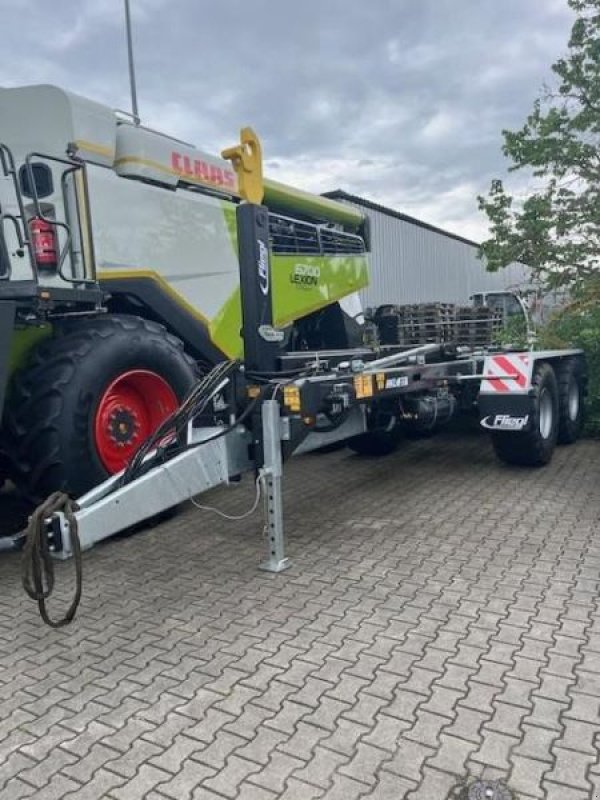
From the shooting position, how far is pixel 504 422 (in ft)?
20.5

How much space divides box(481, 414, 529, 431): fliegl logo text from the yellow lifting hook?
313 cm

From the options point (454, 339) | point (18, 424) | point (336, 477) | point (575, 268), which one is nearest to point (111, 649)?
point (18, 424)

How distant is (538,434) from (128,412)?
3.87 meters

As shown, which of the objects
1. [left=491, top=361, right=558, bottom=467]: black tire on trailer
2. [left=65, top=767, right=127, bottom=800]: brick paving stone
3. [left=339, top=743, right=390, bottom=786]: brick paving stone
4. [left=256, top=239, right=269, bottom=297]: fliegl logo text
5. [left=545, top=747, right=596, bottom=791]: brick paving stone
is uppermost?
[left=256, top=239, right=269, bottom=297]: fliegl logo text

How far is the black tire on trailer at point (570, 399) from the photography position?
24.7 ft

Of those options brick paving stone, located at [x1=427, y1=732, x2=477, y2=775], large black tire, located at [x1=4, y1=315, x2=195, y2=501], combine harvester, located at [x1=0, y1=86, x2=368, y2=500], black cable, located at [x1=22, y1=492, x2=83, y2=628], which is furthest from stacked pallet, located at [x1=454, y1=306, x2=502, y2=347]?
brick paving stone, located at [x1=427, y1=732, x2=477, y2=775]

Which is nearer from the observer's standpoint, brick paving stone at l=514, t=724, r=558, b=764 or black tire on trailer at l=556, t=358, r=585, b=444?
brick paving stone at l=514, t=724, r=558, b=764

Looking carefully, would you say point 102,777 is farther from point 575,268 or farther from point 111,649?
point 575,268

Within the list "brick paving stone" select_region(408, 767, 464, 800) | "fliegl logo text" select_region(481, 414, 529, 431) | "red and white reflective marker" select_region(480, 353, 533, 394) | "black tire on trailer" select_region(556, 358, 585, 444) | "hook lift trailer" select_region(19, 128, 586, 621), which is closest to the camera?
"brick paving stone" select_region(408, 767, 464, 800)

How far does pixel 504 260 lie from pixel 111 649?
362 inches

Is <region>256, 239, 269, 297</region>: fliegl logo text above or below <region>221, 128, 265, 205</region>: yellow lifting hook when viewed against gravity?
below

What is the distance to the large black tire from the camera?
4.08 metres

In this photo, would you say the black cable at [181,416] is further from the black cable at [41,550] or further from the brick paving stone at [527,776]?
the brick paving stone at [527,776]

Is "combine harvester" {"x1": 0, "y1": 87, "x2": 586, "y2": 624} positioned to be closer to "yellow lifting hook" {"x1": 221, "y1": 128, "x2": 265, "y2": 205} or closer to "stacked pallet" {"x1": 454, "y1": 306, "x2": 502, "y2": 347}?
"yellow lifting hook" {"x1": 221, "y1": 128, "x2": 265, "y2": 205}
